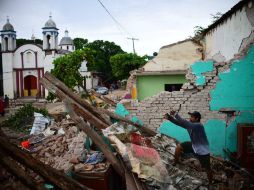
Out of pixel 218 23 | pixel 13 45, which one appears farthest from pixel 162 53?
pixel 13 45

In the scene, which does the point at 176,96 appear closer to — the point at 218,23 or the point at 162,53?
the point at 218,23

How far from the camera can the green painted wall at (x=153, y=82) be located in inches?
532

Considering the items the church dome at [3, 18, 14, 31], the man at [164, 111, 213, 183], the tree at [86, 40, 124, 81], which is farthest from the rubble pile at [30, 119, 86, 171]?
the tree at [86, 40, 124, 81]

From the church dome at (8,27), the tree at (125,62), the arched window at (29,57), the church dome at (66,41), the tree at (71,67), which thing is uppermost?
the church dome at (66,41)

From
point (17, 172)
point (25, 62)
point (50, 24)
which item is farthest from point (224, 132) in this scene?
point (25, 62)

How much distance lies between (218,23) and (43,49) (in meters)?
25.0

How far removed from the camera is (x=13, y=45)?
103 ft

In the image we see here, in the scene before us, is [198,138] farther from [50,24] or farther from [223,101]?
[50,24]

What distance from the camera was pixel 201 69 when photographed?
6.74m

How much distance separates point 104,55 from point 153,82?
3383 cm

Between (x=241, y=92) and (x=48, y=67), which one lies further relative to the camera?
(x=48, y=67)

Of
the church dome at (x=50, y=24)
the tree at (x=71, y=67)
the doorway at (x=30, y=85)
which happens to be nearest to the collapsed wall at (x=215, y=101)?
the tree at (x=71, y=67)

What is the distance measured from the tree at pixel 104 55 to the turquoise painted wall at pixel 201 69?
121ft

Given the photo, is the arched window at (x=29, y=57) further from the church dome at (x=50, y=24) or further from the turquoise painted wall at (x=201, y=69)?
the turquoise painted wall at (x=201, y=69)
